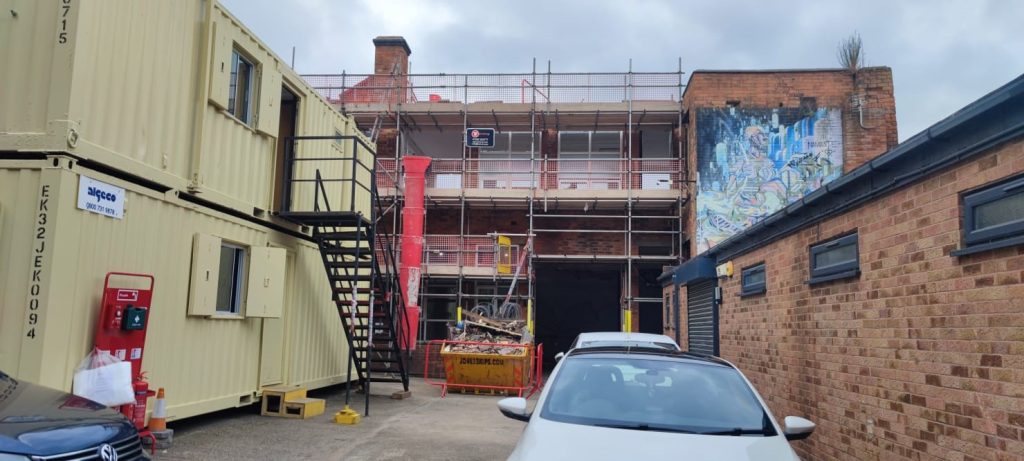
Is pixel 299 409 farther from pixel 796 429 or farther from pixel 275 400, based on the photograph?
pixel 796 429

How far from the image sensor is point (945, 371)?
4660mm

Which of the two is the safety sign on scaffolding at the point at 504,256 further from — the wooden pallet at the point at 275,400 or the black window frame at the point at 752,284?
the black window frame at the point at 752,284

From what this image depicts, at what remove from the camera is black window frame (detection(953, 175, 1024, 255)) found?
393 cm

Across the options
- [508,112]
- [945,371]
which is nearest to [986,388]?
[945,371]

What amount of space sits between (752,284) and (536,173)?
1382cm

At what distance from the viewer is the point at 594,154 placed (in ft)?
81.0

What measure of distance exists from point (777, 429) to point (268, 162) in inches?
323

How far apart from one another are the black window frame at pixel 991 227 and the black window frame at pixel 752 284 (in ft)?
13.9

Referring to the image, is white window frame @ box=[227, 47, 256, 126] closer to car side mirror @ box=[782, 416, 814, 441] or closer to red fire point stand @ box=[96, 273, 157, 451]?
red fire point stand @ box=[96, 273, 157, 451]

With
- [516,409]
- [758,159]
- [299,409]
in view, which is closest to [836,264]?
[516,409]

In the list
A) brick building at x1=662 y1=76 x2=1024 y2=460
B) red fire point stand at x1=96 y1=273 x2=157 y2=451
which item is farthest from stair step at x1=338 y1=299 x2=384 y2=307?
brick building at x1=662 y1=76 x2=1024 y2=460

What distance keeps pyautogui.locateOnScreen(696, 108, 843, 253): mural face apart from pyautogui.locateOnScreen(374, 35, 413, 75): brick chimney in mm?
11083

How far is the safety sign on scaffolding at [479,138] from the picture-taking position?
23469 mm

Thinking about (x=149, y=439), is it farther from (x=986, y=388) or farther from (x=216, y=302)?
(x=986, y=388)
